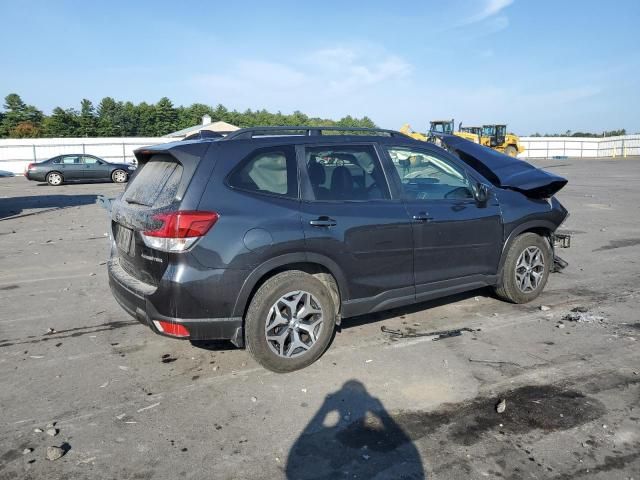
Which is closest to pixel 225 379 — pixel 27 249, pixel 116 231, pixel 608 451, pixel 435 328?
pixel 116 231

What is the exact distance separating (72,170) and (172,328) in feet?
80.2

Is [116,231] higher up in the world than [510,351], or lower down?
higher up

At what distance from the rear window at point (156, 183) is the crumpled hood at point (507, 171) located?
3.59 meters

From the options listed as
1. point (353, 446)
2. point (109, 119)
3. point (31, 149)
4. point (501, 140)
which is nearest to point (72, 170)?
point (31, 149)

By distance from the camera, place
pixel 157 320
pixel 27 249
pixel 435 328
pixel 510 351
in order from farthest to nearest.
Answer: pixel 27 249
pixel 435 328
pixel 510 351
pixel 157 320

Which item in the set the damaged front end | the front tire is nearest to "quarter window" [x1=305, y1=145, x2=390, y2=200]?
the front tire

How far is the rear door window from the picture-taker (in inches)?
154

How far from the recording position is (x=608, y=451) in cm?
298

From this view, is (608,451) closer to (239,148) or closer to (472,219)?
(472,219)

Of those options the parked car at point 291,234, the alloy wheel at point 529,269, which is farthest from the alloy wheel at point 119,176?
the alloy wheel at point 529,269

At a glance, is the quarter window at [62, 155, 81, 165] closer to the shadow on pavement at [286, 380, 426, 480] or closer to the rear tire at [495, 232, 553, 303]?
the rear tire at [495, 232, 553, 303]

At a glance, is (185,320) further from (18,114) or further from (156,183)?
(18,114)

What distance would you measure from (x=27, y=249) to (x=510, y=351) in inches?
327

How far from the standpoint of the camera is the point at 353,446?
10.1 ft
